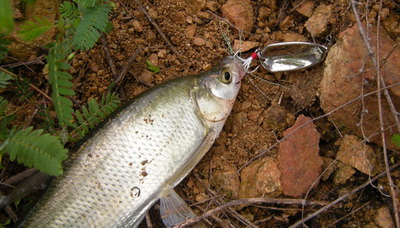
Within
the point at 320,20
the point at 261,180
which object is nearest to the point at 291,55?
the point at 320,20

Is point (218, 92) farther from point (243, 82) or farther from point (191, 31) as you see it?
point (191, 31)

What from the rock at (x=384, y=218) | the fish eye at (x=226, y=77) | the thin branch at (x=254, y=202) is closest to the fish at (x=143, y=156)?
the fish eye at (x=226, y=77)

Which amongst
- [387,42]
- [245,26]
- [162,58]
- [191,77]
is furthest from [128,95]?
[387,42]

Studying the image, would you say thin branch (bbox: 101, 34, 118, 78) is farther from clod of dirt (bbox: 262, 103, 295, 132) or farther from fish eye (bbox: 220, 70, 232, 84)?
clod of dirt (bbox: 262, 103, 295, 132)

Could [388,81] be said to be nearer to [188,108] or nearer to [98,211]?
[188,108]

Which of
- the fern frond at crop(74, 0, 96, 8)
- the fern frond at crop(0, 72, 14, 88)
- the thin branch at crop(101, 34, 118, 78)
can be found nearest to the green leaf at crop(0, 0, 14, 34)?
Answer: the fern frond at crop(74, 0, 96, 8)
